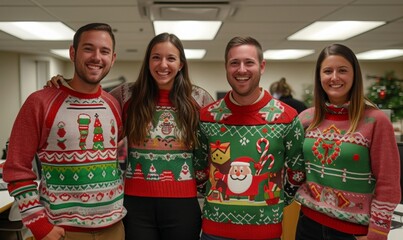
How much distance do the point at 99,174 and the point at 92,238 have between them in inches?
11.1

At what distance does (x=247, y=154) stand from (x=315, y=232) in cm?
49

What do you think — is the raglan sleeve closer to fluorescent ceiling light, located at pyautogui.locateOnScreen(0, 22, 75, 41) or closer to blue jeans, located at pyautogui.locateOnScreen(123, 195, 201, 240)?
blue jeans, located at pyautogui.locateOnScreen(123, 195, 201, 240)

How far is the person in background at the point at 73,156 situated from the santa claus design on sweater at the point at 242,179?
1.68ft

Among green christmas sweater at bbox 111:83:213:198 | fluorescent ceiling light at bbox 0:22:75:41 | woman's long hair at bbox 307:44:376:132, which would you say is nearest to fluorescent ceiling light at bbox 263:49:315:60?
fluorescent ceiling light at bbox 0:22:75:41

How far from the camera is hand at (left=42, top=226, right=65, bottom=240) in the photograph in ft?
4.87

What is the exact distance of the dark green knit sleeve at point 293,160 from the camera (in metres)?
1.72

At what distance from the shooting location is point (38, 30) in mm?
4875

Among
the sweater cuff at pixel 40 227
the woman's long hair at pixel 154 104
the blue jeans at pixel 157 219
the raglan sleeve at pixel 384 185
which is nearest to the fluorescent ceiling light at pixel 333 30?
the woman's long hair at pixel 154 104

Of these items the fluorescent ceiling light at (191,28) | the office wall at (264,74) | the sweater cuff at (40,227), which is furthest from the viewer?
the office wall at (264,74)

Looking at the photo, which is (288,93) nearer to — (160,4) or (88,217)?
(160,4)

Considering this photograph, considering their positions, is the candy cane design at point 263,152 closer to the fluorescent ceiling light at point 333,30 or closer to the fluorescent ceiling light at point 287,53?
the fluorescent ceiling light at point 333,30

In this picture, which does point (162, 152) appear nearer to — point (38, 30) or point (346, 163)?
point (346, 163)

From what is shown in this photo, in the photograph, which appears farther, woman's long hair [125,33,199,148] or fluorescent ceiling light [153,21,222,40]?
fluorescent ceiling light [153,21,222,40]

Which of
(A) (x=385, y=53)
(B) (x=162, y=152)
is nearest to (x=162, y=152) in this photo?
(B) (x=162, y=152)
